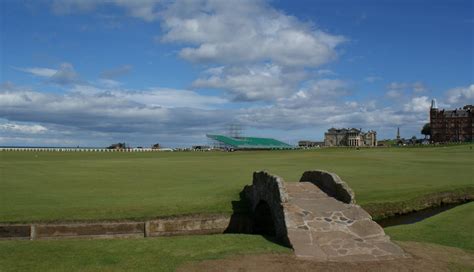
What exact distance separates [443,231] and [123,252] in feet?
38.3

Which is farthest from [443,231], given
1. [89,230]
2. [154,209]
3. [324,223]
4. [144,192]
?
[144,192]

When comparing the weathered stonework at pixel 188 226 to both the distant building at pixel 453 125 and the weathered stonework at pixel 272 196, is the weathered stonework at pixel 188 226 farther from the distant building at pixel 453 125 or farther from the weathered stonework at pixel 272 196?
the distant building at pixel 453 125

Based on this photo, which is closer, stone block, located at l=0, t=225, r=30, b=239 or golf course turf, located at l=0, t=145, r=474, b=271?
golf course turf, located at l=0, t=145, r=474, b=271

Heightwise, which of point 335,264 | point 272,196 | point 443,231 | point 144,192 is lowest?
point 335,264

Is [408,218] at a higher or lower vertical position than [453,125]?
lower

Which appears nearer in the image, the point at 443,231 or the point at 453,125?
the point at 443,231

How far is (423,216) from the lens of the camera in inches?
982

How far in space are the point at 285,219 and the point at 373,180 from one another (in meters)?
20.2

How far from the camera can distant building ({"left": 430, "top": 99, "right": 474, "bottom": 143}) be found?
186 meters

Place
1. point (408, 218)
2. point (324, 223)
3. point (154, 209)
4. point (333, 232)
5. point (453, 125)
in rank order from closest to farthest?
point (333, 232) → point (324, 223) → point (154, 209) → point (408, 218) → point (453, 125)

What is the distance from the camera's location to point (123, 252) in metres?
13.8

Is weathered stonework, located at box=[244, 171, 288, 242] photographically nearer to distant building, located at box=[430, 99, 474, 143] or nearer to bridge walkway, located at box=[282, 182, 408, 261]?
bridge walkway, located at box=[282, 182, 408, 261]

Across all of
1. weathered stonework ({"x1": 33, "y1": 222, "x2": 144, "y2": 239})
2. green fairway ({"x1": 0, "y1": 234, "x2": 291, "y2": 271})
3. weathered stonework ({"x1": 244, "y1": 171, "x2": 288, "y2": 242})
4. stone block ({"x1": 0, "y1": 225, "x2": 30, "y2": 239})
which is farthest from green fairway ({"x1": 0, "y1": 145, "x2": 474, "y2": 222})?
green fairway ({"x1": 0, "y1": 234, "x2": 291, "y2": 271})

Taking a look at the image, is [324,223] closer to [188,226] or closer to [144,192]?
[188,226]
